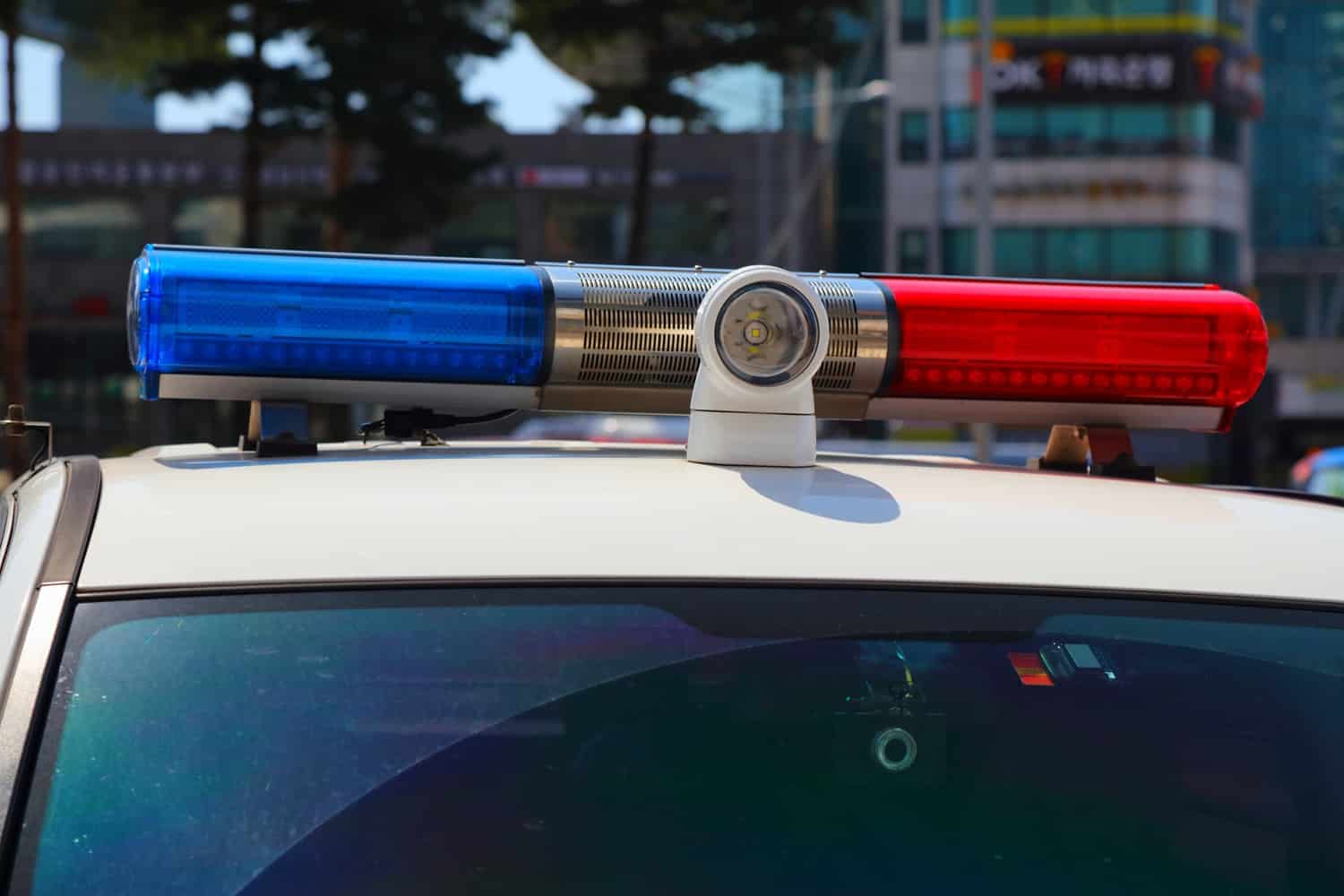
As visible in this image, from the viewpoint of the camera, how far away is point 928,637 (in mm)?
1655

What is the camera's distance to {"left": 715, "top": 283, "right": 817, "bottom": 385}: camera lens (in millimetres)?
1975

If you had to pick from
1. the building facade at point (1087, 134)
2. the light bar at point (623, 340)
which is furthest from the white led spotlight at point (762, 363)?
the building facade at point (1087, 134)

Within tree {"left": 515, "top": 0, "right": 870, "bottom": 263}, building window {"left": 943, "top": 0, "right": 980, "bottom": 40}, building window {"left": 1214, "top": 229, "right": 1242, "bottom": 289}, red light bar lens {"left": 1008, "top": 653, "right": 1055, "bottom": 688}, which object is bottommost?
red light bar lens {"left": 1008, "top": 653, "right": 1055, "bottom": 688}

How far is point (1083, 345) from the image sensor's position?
93.4 inches

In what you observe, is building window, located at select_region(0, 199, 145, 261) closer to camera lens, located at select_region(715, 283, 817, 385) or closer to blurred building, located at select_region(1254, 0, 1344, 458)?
blurred building, located at select_region(1254, 0, 1344, 458)

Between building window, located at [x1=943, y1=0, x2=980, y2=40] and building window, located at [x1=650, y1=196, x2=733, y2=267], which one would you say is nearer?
building window, located at [x1=650, y1=196, x2=733, y2=267]

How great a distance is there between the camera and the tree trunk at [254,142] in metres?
27.3

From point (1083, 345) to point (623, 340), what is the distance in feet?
1.94

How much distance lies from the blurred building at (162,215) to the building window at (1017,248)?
6496 mm

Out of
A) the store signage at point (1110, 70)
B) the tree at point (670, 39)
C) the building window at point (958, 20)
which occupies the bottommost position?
the tree at point (670, 39)

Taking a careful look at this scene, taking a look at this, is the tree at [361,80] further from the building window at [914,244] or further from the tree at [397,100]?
the building window at [914,244]

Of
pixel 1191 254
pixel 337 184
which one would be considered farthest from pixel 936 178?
pixel 337 184

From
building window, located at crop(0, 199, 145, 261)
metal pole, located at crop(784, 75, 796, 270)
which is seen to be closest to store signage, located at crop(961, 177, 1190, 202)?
metal pole, located at crop(784, 75, 796, 270)

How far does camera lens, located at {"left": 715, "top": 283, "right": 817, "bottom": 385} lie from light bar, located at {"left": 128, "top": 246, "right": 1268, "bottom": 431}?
0.25 metres
